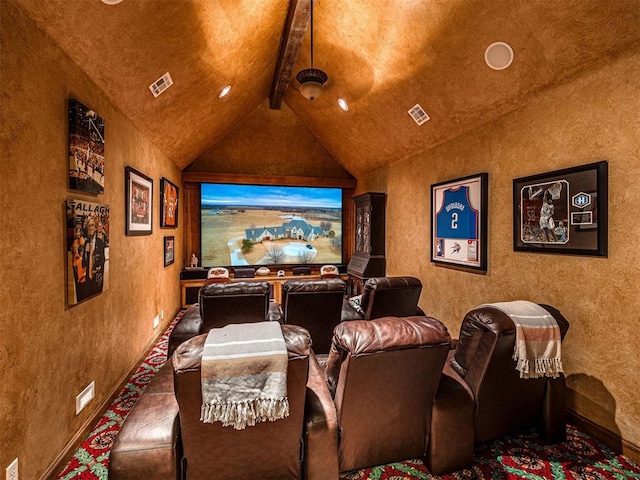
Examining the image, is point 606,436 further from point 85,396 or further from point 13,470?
point 85,396

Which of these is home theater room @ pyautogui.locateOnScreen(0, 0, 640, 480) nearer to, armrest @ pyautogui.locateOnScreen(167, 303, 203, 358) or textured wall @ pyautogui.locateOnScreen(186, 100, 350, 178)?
armrest @ pyautogui.locateOnScreen(167, 303, 203, 358)

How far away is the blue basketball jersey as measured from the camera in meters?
3.49

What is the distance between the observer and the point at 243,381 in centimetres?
124

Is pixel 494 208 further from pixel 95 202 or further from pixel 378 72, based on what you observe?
pixel 95 202

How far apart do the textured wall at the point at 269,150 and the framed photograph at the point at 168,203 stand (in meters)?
1.26

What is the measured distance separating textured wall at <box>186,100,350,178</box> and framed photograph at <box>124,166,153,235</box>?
2.65m

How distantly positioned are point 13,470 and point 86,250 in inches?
48.0

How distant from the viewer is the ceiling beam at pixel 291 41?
10.1ft

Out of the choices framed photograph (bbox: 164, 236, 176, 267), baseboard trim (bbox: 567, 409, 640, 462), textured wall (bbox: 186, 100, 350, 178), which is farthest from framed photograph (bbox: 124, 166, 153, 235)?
baseboard trim (bbox: 567, 409, 640, 462)

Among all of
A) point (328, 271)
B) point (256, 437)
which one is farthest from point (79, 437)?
point (328, 271)

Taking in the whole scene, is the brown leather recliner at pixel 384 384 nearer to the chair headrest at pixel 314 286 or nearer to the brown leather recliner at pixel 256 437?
the brown leather recliner at pixel 256 437

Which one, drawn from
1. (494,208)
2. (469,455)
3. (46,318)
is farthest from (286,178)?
(469,455)

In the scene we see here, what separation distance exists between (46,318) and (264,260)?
4704 millimetres

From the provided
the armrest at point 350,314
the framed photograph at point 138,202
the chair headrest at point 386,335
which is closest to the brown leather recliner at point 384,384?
the chair headrest at point 386,335
